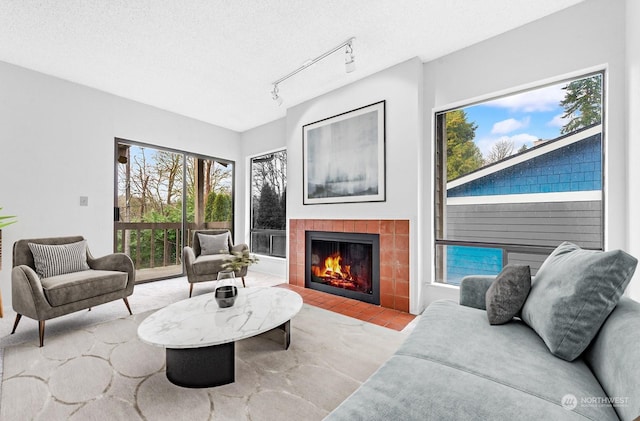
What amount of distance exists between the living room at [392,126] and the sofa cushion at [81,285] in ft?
1.75

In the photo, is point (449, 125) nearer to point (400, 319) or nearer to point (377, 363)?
point (400, 319)

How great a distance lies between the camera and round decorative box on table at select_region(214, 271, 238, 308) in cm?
190

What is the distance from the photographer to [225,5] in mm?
2135

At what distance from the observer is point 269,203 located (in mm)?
4816

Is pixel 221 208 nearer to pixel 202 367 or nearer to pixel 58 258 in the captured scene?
pixel 58 258

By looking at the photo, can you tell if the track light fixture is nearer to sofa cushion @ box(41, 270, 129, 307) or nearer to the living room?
the living room

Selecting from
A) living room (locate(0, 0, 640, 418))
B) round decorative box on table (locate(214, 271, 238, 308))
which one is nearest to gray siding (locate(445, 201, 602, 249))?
living room (locate(0, 0, 640, 418))

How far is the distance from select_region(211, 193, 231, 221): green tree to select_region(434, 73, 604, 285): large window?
145 inches

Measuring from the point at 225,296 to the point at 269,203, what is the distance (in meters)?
3.00

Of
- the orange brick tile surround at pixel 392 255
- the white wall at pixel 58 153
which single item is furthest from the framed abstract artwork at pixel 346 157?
the white wall at pixel 58 153

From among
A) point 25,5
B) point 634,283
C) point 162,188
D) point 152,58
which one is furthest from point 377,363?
point 162,188

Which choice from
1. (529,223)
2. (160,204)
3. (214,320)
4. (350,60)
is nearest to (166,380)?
(214,320)

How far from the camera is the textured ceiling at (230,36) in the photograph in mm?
2158

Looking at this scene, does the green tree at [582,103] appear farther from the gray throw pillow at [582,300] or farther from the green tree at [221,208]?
the green tree at [221,208]
